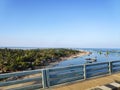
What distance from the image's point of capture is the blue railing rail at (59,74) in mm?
6531

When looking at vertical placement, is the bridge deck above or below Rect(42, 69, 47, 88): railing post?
below

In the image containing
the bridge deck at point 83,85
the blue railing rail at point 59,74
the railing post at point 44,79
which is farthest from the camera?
the bridge deck at point 83,85

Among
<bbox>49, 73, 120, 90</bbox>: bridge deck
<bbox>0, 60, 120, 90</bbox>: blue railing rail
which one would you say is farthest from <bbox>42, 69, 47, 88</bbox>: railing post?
<bbox>49, 73, 120, 90</bbox>: bridge deck

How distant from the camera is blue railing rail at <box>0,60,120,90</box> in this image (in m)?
6.53

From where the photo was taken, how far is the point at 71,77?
8.10 m

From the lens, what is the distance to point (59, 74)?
7.60m

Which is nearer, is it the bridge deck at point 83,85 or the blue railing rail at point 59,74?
the blue railing rail at point 59,74

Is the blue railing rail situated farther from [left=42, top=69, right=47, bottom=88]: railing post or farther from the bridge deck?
the bridge deck

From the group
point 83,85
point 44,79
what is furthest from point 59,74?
point 83,85

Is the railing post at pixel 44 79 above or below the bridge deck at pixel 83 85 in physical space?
above

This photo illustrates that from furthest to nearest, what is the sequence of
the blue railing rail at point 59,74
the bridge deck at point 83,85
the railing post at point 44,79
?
the bridge deck at point 83,85
the railing post at point 44,79
the blue railing rail at point 59,74

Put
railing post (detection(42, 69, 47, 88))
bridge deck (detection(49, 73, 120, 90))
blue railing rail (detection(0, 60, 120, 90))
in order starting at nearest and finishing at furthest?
blue railing rail (detection(0, 60, 120, 90))
railing post (detection(42, 69, 47, 88))
bridge deck (detection(49, 73, 120, 90))

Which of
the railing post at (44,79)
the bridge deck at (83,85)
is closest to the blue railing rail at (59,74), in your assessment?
the railing post at (44,79)

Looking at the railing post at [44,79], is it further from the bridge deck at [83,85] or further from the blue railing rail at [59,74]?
the bridge deck at [83,85]
